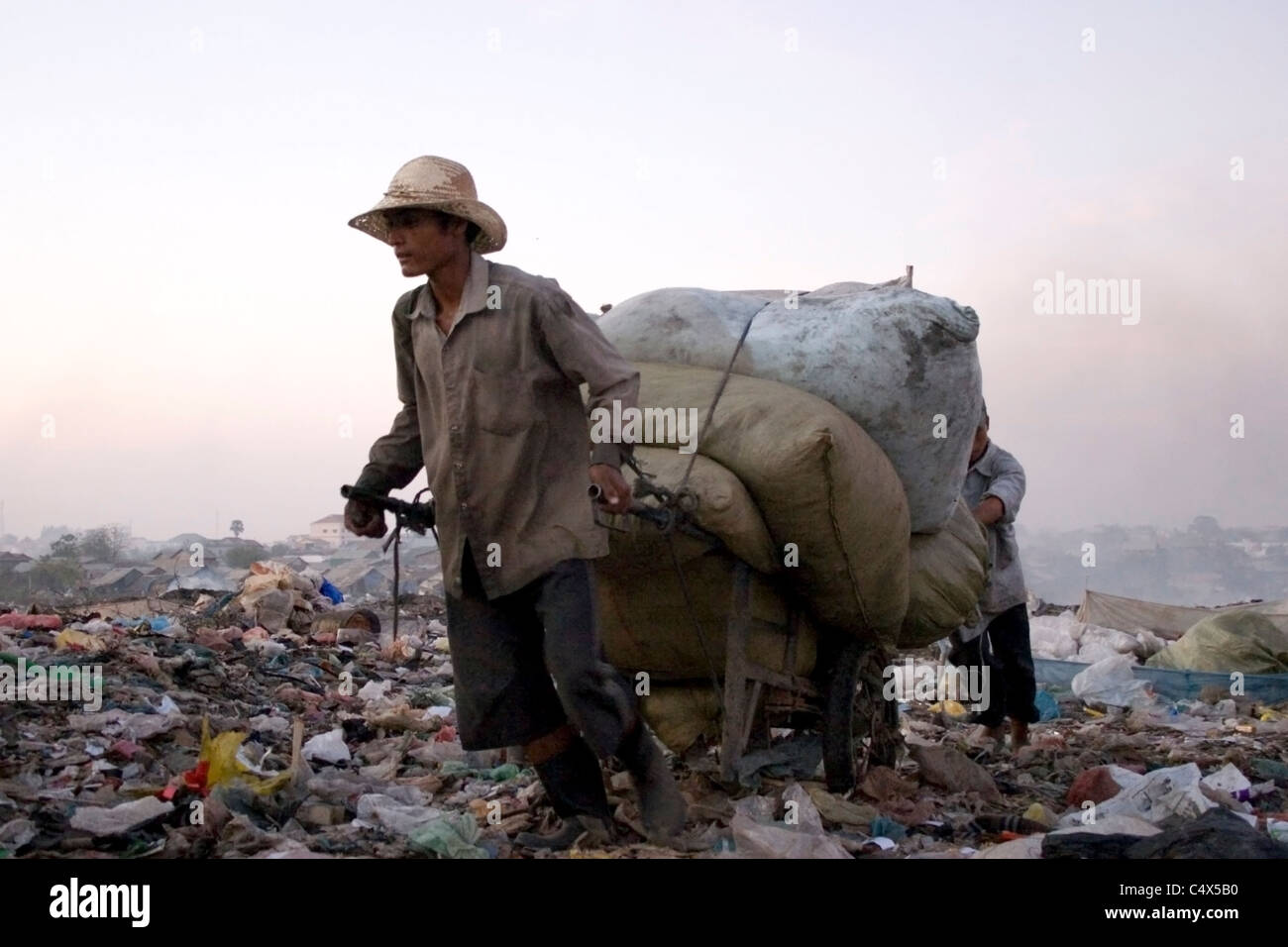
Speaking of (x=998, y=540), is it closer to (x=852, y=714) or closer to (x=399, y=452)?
(x=852, y=714)

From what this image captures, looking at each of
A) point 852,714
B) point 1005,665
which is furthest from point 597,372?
point 1005,665

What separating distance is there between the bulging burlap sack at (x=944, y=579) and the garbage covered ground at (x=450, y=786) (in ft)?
1.55

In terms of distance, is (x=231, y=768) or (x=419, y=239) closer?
(x=419, y=239)

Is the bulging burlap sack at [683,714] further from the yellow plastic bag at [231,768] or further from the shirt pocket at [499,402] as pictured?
the shirt pocket at [499,402]

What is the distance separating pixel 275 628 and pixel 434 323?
771cm

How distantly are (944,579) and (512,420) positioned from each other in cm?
220

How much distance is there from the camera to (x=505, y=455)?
374cm

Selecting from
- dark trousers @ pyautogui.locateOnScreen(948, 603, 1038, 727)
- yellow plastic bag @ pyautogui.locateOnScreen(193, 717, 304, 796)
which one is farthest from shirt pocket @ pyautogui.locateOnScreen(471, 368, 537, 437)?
dark trousers @ pyautogui.locateOnScreen(948, 603, 1038, 727)

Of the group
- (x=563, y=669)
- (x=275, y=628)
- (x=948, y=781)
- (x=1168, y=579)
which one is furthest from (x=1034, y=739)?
(x=1168, y=579)

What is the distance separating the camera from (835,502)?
174 inches

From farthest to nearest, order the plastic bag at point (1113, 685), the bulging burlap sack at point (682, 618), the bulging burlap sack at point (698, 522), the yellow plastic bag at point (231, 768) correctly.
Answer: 1. the plastic bag at point (1113, 685)
2. the yellow plastic bag at point (231, 768)
3. the bulging burlap sack at point (682, 618)
4. the bulging burlap sack at point (698, 522)

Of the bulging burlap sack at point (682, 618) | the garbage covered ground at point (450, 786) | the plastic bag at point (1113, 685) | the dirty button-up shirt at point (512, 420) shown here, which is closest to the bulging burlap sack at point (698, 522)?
the bulging burlap sack at point (682, 618)

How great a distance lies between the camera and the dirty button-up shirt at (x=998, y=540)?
680 centimetres
